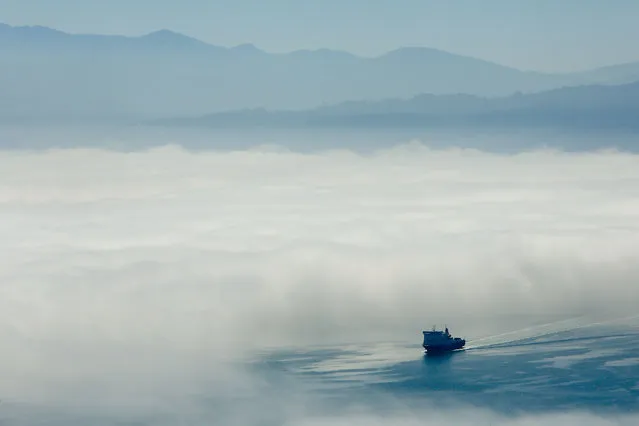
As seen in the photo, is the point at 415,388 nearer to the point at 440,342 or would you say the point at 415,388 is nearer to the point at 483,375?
the point at 483,375

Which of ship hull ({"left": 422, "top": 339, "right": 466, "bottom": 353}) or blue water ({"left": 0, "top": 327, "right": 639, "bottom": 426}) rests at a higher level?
ship hull ({"left": 422, "top": 339, "right": 466, "bottom": 353})

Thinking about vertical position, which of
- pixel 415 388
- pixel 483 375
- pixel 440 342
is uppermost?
pixel 440 342

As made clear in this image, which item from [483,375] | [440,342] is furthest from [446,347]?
[483,375]

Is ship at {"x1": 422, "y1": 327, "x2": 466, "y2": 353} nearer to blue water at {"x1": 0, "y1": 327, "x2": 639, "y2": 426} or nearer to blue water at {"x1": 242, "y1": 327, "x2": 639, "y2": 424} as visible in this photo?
blue water at {"x1": 242, "y1": 327, "x2": 639, "y2": 424}

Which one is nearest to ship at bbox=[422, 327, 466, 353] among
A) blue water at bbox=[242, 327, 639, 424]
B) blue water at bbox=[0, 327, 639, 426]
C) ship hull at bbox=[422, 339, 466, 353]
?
ship hull at bbox=[422, 339, 466, 353]

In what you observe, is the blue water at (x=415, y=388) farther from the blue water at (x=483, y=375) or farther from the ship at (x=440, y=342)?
the ship at (x=440, y=342)

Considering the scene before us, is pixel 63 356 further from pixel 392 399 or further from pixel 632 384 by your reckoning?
pixel 632 384

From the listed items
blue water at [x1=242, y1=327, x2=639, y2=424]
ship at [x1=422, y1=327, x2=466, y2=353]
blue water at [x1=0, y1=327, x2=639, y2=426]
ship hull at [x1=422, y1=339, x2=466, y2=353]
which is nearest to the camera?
blue water at [x1=0, y1=327, x2=639, y2=426]

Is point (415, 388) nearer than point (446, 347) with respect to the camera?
Yes

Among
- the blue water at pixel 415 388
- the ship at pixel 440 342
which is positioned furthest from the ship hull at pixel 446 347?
the blue water at pixel 415 388
